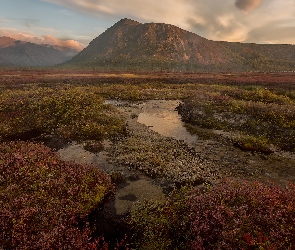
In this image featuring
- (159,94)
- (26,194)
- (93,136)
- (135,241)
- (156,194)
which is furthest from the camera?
(159,94)

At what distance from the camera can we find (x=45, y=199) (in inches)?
449

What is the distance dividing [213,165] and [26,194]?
1236 cm

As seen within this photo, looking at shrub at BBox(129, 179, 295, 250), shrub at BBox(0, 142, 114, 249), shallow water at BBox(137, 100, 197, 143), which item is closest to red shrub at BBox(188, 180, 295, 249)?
shrub at BBox(129, 179, 295, 250)

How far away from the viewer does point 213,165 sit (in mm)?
18109

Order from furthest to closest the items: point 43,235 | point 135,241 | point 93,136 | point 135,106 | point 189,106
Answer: point 135,106 → point 189,106 → point 93,136 → point 135,241 → point 43,235

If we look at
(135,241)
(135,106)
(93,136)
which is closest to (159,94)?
(135,106)

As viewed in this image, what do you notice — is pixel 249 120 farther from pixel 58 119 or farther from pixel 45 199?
pixel 45 199

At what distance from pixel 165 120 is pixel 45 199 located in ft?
71.6

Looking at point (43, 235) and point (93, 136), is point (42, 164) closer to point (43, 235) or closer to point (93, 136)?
point (43, 235)

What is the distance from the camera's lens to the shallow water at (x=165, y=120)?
2570cm

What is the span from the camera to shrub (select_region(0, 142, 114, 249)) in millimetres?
8844

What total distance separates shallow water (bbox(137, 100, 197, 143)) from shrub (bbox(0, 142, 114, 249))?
12.1 meters

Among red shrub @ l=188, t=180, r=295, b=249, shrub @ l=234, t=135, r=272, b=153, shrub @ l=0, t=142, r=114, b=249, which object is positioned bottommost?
shrub @ l=234, t=135, r=272, b=153

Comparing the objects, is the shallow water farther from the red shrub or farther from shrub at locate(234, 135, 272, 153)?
the red shrub
